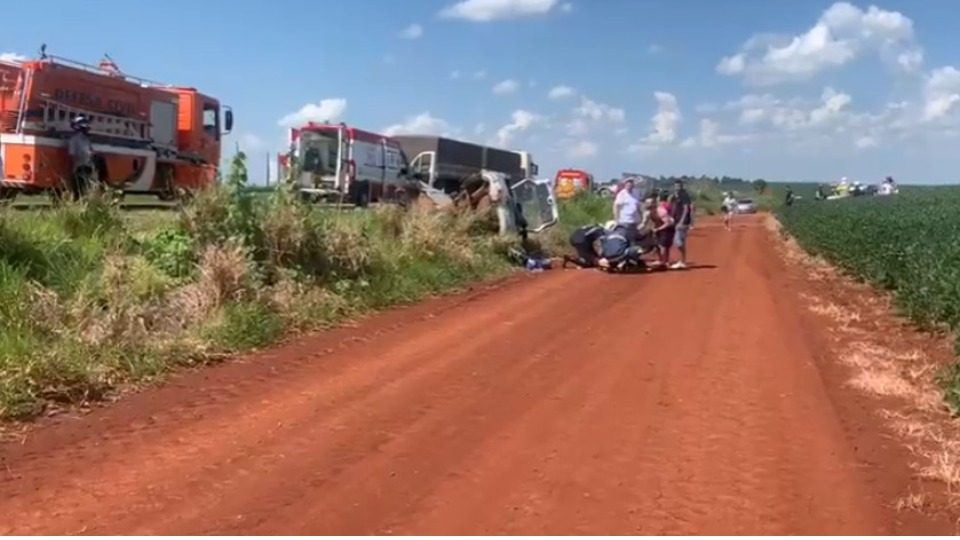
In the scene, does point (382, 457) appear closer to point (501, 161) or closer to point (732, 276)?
point (732, 276)

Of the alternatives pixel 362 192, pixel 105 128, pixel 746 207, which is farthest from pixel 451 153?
pixel 746 207

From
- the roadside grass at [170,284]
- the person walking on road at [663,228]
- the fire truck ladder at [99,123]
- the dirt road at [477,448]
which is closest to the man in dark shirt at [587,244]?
the person walking on road at [663,228]

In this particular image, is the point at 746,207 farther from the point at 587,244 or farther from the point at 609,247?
the point at 609,247

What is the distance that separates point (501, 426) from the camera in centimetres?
701

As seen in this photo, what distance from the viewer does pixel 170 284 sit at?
36.7ft

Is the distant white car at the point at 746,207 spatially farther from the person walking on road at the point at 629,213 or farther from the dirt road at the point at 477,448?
the dirt road at the point at 477,448

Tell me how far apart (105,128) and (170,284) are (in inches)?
559

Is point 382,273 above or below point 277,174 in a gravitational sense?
below

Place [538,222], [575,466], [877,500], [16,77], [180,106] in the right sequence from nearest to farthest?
[877,500] < [575,466] < [16,77] < [538,222] < [180,106]

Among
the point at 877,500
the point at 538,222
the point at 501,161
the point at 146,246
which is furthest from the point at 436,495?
the point at 501,161

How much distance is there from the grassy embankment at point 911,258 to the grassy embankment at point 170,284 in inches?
253

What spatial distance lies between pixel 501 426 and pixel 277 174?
8.67 metres

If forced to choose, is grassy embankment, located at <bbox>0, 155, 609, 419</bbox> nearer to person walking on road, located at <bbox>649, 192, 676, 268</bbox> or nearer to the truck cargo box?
person walking on road, located at <bbox>649, 192, 676, 268</bbox>

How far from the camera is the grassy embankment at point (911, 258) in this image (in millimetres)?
10664
